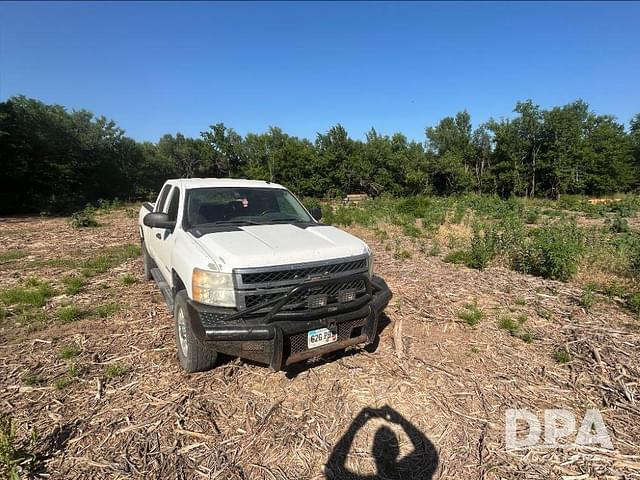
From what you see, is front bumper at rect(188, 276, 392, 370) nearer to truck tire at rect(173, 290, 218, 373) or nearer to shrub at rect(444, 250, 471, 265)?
truck tire at rect(173, 290, 218, 373)

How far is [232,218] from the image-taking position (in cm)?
406

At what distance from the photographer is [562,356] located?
366 cm

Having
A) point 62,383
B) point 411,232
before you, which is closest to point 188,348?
point 62,383

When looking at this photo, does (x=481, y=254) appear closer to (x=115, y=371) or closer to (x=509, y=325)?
(x=509, y=325)

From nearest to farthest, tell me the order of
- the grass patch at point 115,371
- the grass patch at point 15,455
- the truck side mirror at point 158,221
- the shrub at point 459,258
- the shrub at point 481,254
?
the grass patch at point 15,455 < the grass patch at point 115,371 < the truck side mirror at point 158,221 < the shrub at point 481,254 < the shrub at point 459,258

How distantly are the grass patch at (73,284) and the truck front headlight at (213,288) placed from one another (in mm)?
4117

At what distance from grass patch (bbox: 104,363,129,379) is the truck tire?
60cm

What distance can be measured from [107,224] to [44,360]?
1196cm

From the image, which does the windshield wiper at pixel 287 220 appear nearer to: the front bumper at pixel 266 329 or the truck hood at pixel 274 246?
the truck hood at pixel 274 246

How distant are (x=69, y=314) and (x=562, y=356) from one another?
6173mm

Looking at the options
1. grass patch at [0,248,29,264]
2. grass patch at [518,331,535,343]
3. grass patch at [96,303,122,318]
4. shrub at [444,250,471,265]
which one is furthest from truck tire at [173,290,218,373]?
grass patch at [0,248,29,264]

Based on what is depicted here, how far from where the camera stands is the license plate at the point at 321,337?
9.77 feet

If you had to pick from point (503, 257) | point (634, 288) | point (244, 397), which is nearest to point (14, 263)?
point (244, 397)

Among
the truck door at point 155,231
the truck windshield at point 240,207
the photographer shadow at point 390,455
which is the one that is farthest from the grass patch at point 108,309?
the photographer shadow at point 390,455
